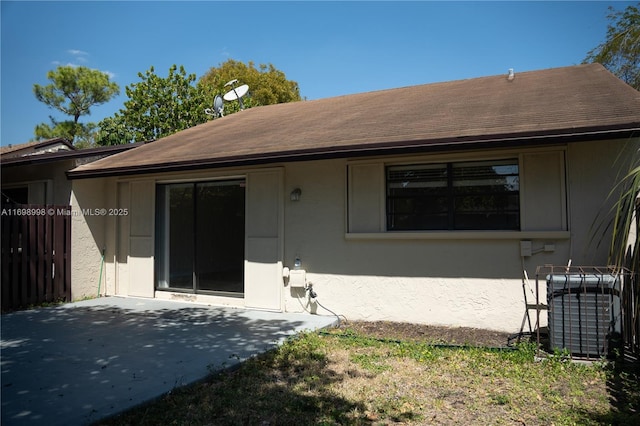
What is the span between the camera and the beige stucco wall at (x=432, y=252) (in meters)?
5.87

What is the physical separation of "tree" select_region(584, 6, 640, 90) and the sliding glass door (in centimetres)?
1402

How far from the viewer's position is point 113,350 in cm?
542

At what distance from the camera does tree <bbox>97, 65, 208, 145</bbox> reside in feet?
72.6

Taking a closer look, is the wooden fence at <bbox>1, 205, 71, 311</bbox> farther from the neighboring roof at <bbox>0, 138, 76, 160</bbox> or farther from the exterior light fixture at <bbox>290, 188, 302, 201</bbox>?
the neighboring roof at <bbox>0, 138, 76, 160</bbox>

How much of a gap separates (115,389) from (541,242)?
5.69 metres

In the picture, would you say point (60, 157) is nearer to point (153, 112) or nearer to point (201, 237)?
point (201, 237)

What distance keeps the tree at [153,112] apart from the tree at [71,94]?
16.1 m

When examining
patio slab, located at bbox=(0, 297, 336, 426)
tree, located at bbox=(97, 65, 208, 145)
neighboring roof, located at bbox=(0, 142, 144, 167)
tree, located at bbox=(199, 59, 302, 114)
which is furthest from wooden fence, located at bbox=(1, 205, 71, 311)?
tree, located at bbox=(199, 59, 302, 114)

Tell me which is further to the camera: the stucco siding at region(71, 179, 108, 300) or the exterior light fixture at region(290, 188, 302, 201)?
the stucco siding at region(71, 179, 108, 300)

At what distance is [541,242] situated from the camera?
6.01 m

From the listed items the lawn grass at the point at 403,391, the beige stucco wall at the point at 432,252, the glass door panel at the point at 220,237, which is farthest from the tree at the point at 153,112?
the lawn grass at the point at 403,391

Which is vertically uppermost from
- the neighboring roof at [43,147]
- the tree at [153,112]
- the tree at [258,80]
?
the tree at [258,80]

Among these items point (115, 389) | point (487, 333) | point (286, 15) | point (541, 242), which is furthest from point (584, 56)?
point (115, 389)

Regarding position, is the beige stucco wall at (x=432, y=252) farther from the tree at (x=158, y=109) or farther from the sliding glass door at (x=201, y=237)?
the tree at (x=158, y=109)
